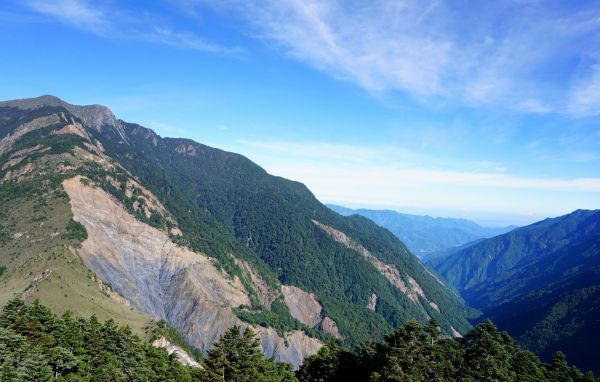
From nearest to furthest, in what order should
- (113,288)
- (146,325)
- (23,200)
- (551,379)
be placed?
(551,379) < (146,325) < (113,288) < (23,200)

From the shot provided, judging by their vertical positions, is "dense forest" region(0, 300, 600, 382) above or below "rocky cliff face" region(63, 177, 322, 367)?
above

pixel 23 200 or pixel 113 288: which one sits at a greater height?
pixel 23 200

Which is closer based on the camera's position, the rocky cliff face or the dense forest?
the dense forest

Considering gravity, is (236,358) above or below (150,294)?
above

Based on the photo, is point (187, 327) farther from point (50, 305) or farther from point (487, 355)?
point (487, 355)

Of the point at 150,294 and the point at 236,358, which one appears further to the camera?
the point at 150,294

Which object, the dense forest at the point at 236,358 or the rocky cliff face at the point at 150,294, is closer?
the dense forest at the point at 236,358

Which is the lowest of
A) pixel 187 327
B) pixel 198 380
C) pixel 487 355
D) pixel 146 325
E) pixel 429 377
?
pixel 187 327

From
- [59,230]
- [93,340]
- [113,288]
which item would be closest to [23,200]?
[59,230]
